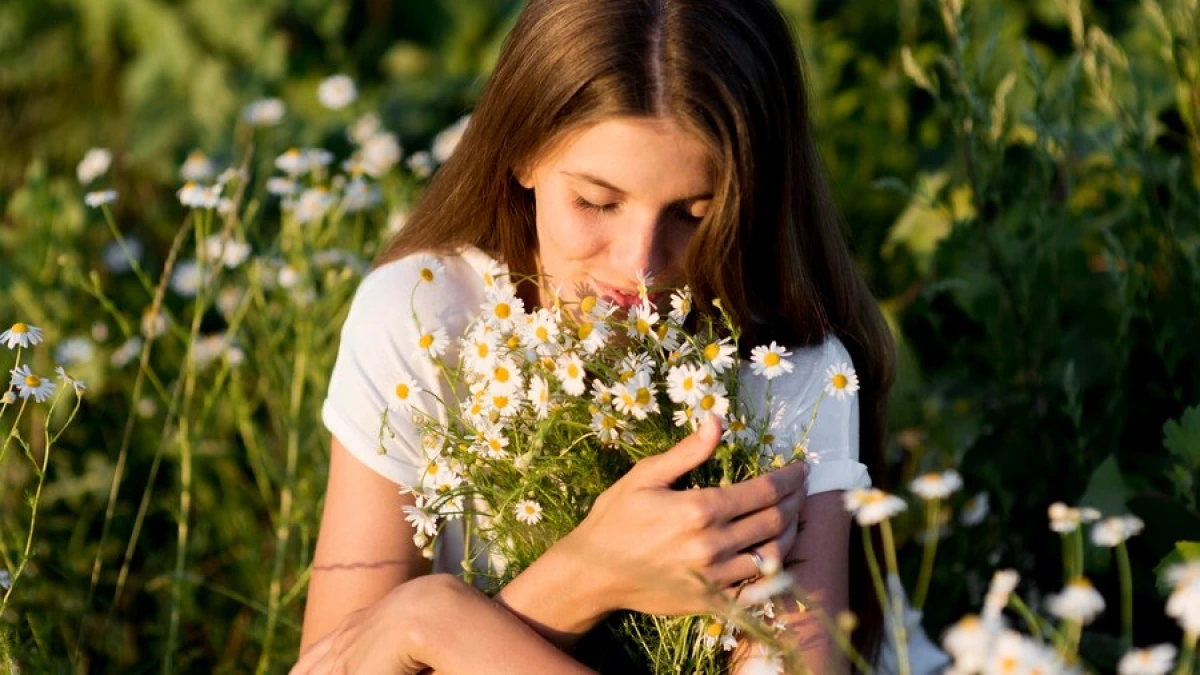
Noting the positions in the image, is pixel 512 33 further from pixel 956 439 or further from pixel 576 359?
pixel 956 439

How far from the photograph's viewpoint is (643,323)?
4.20 feet

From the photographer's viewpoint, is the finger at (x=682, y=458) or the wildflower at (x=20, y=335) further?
the wildflower at (x=20, y=335)

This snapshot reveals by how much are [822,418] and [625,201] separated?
0.35 metres

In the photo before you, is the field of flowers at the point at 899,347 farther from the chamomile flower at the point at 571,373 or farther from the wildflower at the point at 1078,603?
the wildflower at the point at 1078,603

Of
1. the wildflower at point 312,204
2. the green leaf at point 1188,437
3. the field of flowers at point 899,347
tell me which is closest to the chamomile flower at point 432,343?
the field of flowers at point 899,347

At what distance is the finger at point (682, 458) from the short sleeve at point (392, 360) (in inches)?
15.2

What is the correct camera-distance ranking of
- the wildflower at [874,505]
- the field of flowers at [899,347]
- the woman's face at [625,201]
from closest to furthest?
1. the wildflower at [874,505]
2. the woman's face at [625,201]
3. the field of flowers at [899,347]

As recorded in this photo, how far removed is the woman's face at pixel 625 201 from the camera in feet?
4.71

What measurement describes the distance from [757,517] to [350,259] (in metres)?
0.97

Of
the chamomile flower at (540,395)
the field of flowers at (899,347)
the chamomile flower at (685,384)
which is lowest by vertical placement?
the field of flowers at (899,347)

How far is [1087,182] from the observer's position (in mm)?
2816

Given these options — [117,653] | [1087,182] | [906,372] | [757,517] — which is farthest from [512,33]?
[1087,182]

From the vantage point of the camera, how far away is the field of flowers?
1901 mm

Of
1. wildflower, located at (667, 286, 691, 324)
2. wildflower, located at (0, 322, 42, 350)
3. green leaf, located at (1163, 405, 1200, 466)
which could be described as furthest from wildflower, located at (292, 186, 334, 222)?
Answer: green leaf, located at (1163, 405, 1200, 466)
